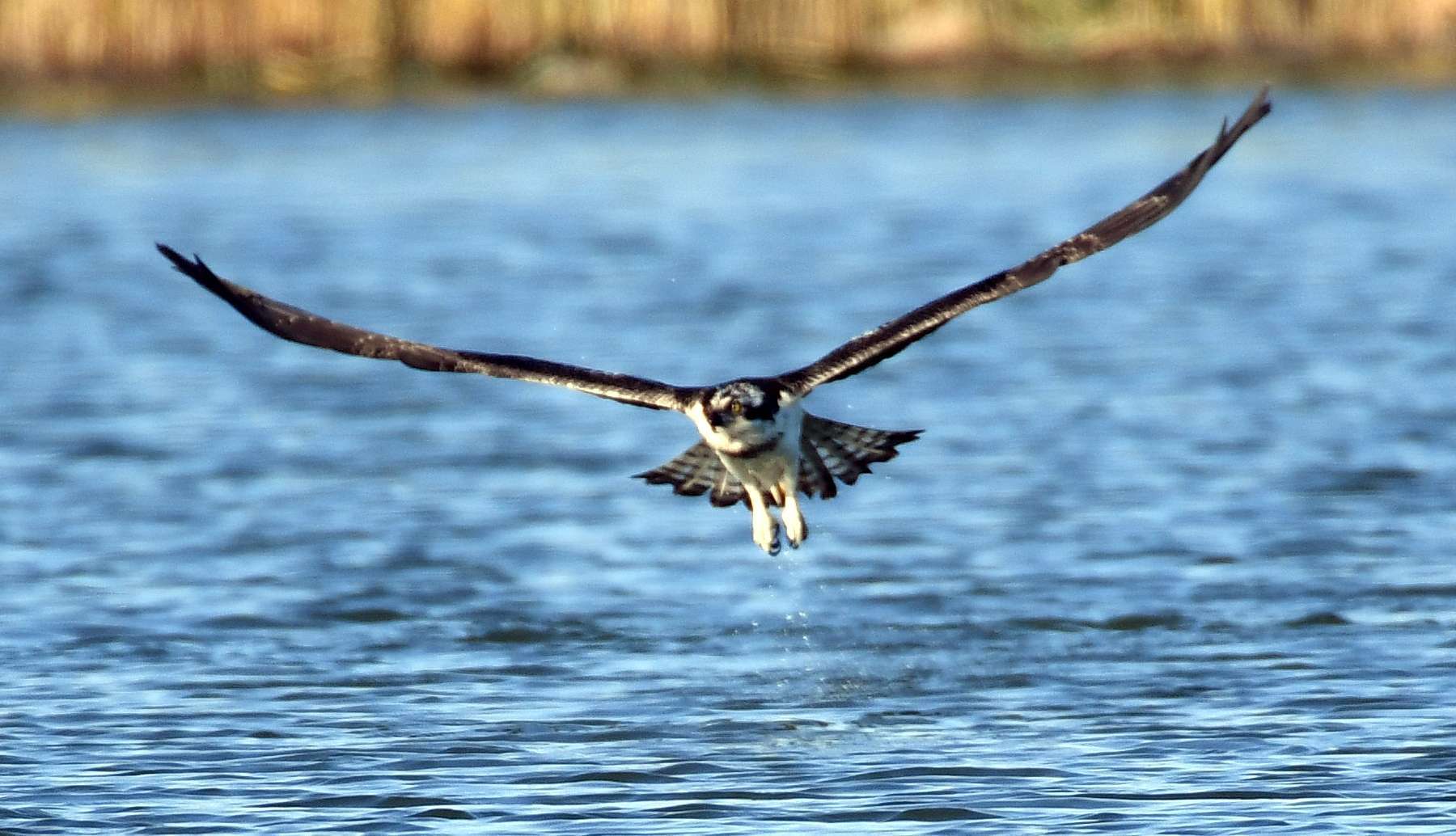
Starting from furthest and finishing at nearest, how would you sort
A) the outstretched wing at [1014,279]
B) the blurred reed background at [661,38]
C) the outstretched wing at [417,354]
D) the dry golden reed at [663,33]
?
the blurred reed background at [661,38] < the dry golden reed at [663,33] < the outstretched wing at [417,354] < the outstretched wing at [1014,279]

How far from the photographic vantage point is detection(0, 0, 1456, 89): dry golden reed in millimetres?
30109

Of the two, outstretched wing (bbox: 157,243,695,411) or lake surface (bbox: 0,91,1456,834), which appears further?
outstretched wing (bbox: 157,243,695,411)

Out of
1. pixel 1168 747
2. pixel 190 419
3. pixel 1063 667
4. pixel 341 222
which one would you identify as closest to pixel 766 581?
pixel 1063 667

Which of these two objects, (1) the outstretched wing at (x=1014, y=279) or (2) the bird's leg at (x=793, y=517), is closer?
(1) the outstretched wing at (x=1014, y=279)

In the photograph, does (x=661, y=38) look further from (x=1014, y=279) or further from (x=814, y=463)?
(x=1014, y=279)

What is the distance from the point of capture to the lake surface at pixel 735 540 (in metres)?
7.20

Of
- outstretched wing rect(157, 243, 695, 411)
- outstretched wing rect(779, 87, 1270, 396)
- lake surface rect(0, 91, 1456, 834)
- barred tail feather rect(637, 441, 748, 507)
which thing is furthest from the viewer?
barred tail feather rect(637, 441, 748, 507)

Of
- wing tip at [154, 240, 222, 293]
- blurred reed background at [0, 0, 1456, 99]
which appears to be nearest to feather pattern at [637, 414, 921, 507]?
wing tip at [154, 240, 222, 293]

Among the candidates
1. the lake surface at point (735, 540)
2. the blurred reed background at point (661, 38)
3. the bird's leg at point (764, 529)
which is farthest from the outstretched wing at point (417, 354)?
the blurred reed background at point (661, 38)

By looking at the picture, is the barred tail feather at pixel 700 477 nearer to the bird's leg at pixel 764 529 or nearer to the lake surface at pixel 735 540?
the bird's leg at pixel 764 529

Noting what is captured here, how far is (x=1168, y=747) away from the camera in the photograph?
7328mm

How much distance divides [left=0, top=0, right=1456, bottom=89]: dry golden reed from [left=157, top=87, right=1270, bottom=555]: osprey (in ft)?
74.0

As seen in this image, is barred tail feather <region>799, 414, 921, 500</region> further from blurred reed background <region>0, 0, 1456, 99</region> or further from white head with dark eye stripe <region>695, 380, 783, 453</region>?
blurred reed background <region>0, 0, 1456, 99</region>

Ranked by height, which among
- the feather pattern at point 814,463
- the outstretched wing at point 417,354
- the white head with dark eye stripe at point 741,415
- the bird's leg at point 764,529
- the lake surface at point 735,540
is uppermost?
the outstretched wing at point 417,354
